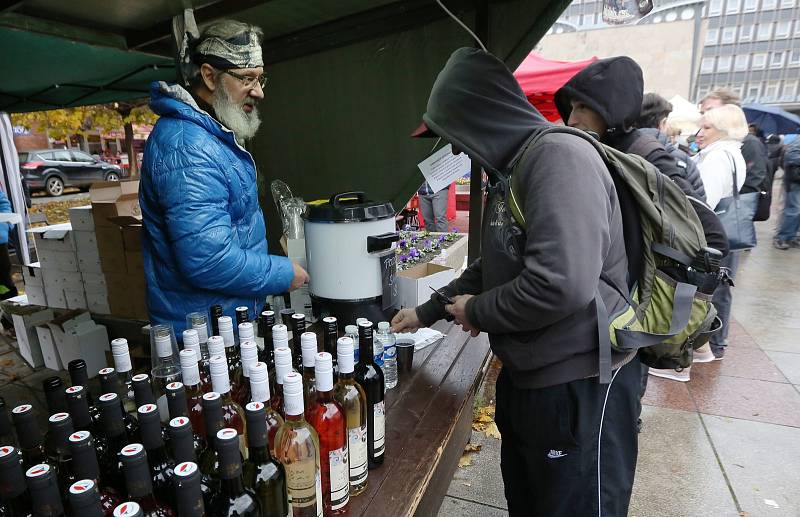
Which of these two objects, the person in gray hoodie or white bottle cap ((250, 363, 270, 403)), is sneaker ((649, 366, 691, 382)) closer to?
the person in gray hoodie

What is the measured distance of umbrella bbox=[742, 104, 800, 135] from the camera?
10.5 m

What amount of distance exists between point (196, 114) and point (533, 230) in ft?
4.32

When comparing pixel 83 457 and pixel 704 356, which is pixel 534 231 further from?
pixel 704 356

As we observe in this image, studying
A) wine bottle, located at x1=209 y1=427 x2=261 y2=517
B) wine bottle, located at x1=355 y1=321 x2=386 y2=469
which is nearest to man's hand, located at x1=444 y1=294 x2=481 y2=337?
wine bottle, located at x1=355 y1=321 x2=386 y2=469

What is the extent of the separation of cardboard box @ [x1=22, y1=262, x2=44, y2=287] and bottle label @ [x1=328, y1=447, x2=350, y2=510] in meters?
4.77

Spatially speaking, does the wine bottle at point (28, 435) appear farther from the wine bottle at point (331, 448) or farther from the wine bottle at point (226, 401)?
the wine bottle at point (331, 448)

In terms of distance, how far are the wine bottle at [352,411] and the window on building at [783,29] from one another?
296 feet

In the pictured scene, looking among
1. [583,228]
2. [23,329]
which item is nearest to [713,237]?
[583,228]

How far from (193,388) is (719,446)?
11.8 feet

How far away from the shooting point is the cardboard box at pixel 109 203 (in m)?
3.54

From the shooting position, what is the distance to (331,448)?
0.99 m

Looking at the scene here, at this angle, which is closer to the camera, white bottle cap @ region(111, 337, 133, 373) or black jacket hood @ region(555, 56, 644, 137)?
white bottle cap @ region(111, 337, 133, 373)

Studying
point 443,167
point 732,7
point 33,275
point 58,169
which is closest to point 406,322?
point 443,167

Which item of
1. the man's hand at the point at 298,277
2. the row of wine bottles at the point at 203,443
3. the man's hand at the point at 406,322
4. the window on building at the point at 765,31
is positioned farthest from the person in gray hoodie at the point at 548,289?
the window on building at the point at 765,31
